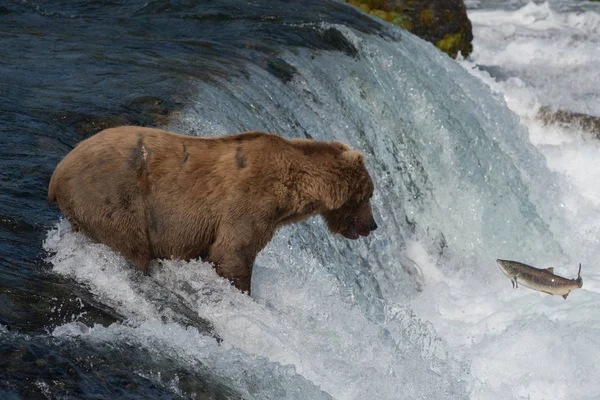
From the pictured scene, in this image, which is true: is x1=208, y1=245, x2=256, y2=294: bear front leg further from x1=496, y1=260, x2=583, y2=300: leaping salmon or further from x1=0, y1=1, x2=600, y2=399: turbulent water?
x1=496, y1=260, x2=583, y2=300: leaping salmon

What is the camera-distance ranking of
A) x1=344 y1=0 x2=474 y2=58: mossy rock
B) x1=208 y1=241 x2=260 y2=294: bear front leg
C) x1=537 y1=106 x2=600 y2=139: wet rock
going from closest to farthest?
x1=208 y1=241 x2=260 y2=294: bear front leg < x1=537 y1=106 x2=600 y2=139: wet rock < x1=344 y1=0 x2=474 y2=58: mossy rock

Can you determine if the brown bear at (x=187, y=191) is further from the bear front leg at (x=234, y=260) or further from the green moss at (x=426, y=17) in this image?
the green moss at (x=426, y=17)

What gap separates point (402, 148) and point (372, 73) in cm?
103

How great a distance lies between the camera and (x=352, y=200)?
593 centimetres

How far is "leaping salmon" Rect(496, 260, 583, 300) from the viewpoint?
7938 mm

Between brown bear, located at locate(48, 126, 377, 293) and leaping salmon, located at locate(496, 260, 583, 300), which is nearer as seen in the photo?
brown bear, located at locate(48, 126, 377, 293)

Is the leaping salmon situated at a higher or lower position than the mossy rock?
higher

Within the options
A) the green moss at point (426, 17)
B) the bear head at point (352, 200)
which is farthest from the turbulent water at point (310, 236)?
the green moss at point (426, 17)

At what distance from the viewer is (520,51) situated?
17500 millimetres

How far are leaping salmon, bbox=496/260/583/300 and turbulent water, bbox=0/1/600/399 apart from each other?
26 centimetres

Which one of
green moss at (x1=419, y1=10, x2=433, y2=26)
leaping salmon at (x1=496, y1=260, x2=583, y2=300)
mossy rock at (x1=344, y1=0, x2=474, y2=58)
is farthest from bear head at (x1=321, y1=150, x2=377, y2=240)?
green moss at (x1=419, y1=10, x2=433, y2=26)

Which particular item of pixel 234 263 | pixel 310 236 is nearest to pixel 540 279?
pixel 310 236

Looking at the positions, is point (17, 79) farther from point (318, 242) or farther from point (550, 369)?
point (550, 369)

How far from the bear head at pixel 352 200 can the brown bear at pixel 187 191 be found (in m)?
0.13
